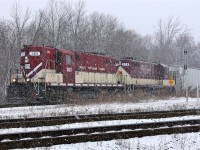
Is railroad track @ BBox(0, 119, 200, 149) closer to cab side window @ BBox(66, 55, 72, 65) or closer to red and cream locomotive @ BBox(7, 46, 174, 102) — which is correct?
red and cream locomotive @ BBox(7, 46, 174, 102)

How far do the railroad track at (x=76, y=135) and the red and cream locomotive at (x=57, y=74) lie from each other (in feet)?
34.0

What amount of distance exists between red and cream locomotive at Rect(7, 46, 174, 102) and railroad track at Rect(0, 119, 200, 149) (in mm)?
10360

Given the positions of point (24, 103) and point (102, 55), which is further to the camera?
point (102, 55)

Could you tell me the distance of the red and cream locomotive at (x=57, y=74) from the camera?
62.9ft

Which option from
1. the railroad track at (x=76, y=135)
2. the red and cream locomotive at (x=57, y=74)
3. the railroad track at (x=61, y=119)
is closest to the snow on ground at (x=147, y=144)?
the railroad track at (x=76, y=135)

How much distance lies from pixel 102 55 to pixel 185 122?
15.5 meters

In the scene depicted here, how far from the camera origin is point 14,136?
7883 millimetres

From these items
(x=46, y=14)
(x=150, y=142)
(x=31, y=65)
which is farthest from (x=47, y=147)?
(x=46, y=14)

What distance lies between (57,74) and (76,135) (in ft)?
41.2

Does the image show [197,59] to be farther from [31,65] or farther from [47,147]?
[47,147]

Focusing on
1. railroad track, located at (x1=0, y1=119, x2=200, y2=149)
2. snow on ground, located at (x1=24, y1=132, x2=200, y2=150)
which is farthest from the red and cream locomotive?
snow on ground, located at (x1=24, y1=132, x2=200, y2=150)

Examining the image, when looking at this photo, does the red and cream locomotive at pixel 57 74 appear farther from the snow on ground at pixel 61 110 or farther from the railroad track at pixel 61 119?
the railroad track at pixel 61 119

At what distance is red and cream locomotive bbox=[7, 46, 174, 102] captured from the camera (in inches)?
755

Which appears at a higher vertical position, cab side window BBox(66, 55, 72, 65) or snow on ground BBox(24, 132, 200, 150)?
cab side window BBox(66, 55, 72, 65)
